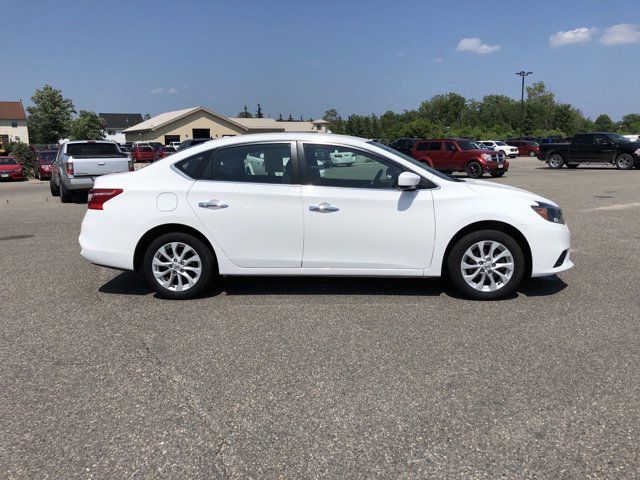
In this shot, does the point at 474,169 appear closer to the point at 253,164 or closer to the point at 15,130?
the point at 253,164

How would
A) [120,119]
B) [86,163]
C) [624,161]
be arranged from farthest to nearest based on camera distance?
[120,119] → [624,161] → [86,163]

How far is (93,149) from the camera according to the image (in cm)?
1548

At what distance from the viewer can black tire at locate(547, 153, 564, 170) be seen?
28.8 m

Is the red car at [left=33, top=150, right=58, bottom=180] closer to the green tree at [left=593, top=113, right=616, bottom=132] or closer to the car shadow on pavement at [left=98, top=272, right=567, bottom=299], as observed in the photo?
the car shadow on pavement at [left=98, top=272, right=567, bottom=299]

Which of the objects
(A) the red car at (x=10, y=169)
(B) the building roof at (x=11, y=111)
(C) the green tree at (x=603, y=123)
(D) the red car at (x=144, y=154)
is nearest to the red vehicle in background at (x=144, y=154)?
(D) the red car at (x=144, y=154)

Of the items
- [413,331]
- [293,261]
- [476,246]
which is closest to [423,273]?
[476,246]

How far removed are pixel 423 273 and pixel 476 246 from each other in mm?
589

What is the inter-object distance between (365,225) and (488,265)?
1290 millimetres

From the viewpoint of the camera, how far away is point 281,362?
159 inches

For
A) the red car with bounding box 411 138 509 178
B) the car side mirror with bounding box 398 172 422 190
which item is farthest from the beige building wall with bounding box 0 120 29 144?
the car side mirror with bounding box 398 172 422 190

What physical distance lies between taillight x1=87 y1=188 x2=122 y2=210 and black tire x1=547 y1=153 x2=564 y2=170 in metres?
27.8

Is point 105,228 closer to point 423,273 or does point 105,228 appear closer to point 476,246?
point 423,273

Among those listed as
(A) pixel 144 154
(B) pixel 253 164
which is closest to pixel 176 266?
(B) pixel 253 164

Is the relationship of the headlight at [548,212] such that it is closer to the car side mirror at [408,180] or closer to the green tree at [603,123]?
the car side mirror at [408,180]
